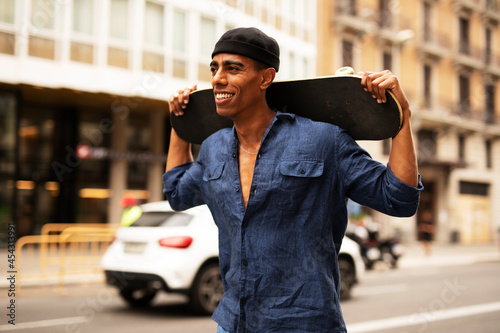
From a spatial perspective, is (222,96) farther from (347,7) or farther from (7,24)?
(347,7)

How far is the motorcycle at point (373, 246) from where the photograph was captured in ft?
46.1

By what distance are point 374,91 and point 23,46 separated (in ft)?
49.6

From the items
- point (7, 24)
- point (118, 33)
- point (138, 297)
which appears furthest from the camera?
point (118, 33)

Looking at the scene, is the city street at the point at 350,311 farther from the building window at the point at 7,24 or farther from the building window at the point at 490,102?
the building window at the point at 490,102

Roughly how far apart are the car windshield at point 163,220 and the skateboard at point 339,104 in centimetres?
546

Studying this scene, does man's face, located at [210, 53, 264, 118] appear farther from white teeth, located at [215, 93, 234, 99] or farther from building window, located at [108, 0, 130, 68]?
building window, located at [108, 0, 130, 68]

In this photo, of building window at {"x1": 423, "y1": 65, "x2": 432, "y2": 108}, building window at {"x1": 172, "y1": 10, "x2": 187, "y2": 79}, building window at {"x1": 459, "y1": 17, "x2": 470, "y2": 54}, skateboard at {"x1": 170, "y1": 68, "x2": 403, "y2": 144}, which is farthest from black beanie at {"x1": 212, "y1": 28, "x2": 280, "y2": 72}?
building window at {"x1": 459, "y1": 17, "x2": 470, "y2": 54}

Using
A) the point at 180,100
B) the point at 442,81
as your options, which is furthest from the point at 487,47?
the point at 180,100

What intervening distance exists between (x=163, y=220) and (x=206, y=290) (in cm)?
117

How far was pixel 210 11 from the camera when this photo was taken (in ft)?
61.3

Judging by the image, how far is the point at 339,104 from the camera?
180 cm

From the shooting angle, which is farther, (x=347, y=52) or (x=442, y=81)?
(x=442, y=81)

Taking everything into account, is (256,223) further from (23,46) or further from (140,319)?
(23,46)

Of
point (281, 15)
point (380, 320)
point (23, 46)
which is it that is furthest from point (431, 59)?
point (380, 320)
